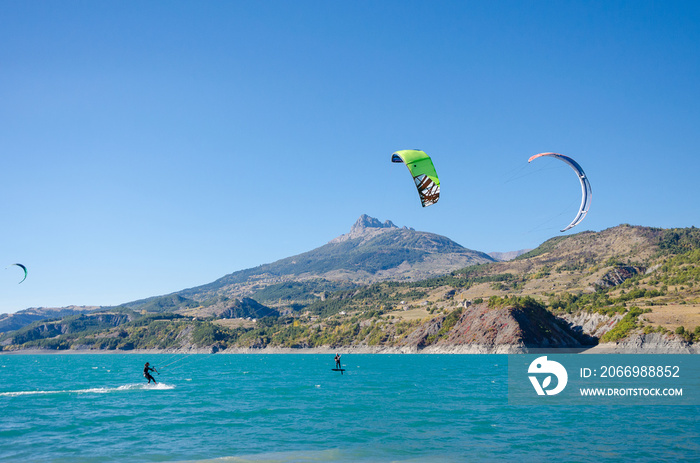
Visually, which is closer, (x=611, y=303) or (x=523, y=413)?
(x=523, y=413)

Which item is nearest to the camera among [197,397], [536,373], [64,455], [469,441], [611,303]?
[64,455]

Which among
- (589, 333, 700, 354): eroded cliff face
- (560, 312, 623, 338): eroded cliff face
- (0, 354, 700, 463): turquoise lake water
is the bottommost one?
(589, 333, 700, 354): eroded cliff face

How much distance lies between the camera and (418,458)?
27.6 metres

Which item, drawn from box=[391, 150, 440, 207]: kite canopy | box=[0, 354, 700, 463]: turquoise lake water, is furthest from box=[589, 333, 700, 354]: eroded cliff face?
box=[391, 150, 440, 207]: kite canopy

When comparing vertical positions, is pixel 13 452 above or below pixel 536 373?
above

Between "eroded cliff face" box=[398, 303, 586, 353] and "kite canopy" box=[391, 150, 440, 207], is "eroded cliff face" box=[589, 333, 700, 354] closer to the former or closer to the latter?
"eroded cliff face" box=[398, 303, 586, 353]

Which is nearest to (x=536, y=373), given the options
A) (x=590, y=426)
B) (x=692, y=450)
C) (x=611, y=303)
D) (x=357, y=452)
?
(x=590, y=426)

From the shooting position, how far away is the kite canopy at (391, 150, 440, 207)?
3888 cm

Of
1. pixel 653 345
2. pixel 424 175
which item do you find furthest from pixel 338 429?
pixel 653 345

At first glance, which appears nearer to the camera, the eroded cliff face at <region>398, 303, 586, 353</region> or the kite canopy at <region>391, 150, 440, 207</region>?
the kite canopy at <region>391, 150, 440, 207</region>

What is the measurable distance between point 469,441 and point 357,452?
7047 mm

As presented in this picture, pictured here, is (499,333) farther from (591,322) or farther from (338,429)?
(338,429)

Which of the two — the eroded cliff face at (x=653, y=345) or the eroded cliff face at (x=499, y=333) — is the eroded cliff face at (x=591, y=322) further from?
the eroded cliff face at (x=653, y=345)

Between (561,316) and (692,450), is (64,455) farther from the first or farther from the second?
(561,316)
